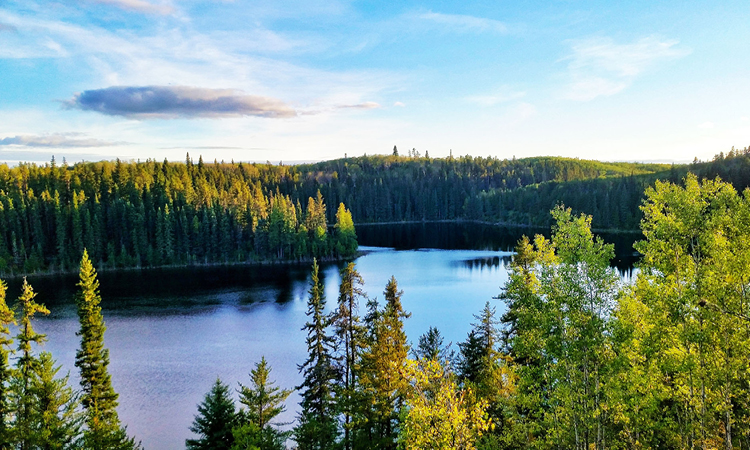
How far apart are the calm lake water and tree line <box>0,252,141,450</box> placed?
8002mm

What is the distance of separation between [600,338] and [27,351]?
2828 centimetres

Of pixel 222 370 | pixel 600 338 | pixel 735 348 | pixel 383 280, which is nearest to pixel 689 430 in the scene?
pixel 735 348

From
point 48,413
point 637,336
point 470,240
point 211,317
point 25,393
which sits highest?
point 637,336

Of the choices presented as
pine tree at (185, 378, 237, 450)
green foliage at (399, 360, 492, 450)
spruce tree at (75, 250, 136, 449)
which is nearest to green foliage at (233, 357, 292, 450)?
pine tree at (185, 378, 237, 450)

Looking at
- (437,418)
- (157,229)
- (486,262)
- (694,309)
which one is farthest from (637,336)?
(157,229)

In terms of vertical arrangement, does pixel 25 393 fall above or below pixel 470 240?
above

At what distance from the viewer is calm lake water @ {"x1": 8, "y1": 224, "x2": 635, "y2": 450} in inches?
1630

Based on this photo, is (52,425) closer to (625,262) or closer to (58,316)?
(58,316)

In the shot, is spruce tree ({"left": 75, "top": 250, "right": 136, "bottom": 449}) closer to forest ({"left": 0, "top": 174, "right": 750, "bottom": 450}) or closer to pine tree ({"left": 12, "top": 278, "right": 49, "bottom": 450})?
pine tree ({"left": 12, "top": 278, "right": 49, "bottom": 450})

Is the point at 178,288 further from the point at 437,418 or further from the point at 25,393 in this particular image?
the point at 437,418

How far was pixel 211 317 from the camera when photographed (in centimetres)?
6544

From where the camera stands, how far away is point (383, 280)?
8662 cm

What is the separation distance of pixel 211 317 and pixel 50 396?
43087 millimetres

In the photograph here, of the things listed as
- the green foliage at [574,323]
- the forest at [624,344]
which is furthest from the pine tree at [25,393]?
the green foliage at [574,323]
